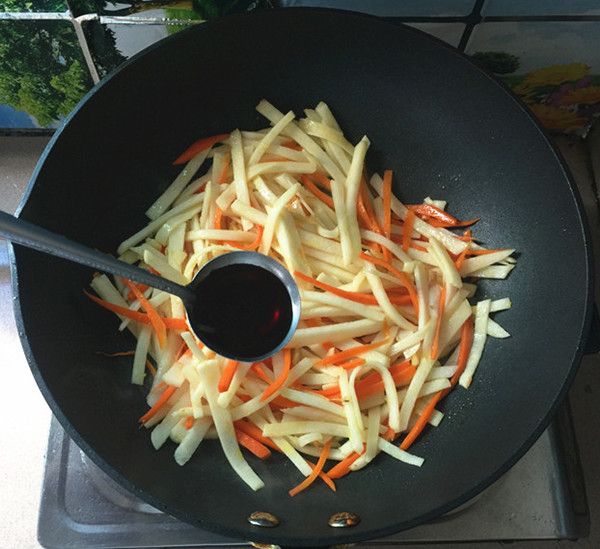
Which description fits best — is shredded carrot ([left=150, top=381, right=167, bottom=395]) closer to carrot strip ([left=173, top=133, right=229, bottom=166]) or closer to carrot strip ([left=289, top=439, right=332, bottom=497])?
carrot strip ([left=289, top=439, right=332, bottom=497])

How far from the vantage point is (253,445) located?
1.06 meters

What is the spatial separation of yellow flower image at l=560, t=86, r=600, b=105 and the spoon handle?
987mm

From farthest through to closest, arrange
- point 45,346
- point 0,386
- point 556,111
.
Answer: point 556,111, point 0,386, point 45,346

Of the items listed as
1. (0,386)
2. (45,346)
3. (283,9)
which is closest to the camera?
(45,346)

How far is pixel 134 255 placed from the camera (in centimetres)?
117

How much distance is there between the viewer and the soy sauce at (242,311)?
1.03 metres

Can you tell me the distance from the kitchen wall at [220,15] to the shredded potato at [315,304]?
0.23 metres

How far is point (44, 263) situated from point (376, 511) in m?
Result: 0.67

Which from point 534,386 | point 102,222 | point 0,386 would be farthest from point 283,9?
point 0,386

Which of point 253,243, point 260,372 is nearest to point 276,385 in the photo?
point 260,372

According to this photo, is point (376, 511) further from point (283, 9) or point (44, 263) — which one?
point (283, 9)

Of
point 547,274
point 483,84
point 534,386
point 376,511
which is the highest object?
point 483,84

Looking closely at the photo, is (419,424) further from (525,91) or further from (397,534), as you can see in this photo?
(525,91)

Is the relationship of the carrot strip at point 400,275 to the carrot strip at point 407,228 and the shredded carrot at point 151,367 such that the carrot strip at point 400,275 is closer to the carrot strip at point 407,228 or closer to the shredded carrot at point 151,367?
the carrot strip at point 407,228
